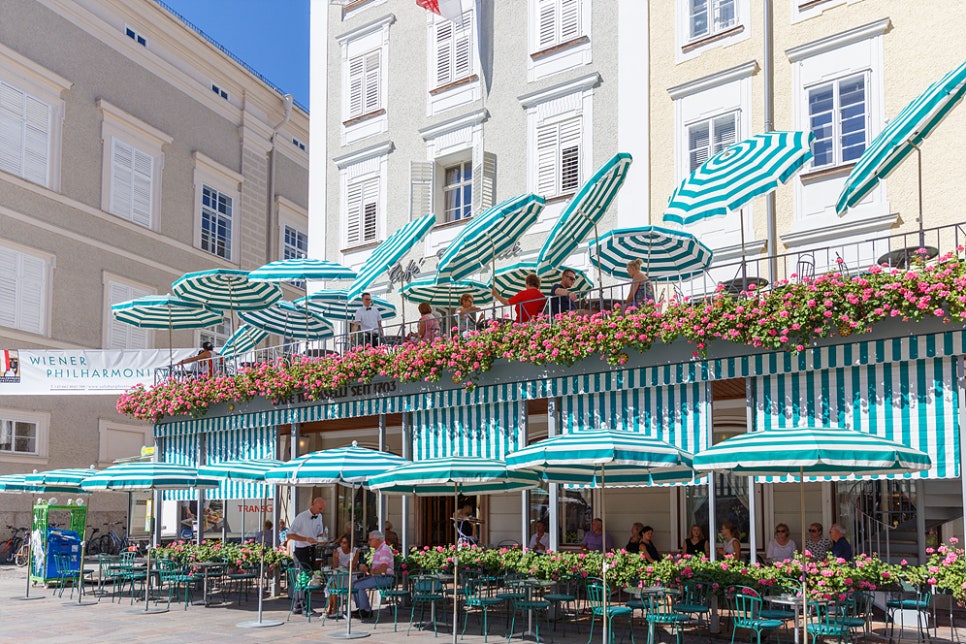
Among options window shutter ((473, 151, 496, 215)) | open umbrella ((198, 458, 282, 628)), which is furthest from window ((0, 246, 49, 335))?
open umbrella ((198, 458, 282, 628))

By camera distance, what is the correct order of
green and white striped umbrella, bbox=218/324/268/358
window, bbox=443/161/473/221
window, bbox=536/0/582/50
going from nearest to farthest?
1. window, bbox=536/0/582/50
2. window, bbox=443/161/473/221
3. green and white striped umbrella, bbox=218/324/268/358

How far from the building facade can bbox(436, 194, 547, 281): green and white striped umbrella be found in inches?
648

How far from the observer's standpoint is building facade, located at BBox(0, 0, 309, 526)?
28.4m

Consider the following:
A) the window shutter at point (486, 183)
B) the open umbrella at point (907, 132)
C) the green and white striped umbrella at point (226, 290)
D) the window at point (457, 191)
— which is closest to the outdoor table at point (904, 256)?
the open umbrella at point (907, 132)

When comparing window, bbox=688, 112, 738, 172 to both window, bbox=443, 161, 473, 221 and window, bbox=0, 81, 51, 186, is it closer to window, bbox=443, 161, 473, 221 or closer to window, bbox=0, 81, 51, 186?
window, bbox=443, 161, 473, 221

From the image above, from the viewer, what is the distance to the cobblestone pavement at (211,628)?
13078 millimetres

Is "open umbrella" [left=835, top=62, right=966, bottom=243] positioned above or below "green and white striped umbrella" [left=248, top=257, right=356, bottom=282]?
above

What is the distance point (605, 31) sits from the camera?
2014 centimetres

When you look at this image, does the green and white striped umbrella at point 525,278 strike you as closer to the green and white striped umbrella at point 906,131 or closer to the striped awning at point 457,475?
the striped awning at point 457,475

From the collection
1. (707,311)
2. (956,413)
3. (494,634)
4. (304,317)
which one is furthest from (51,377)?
(956,413)

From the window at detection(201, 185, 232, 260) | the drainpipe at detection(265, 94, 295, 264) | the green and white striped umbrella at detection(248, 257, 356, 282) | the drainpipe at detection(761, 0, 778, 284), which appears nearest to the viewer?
the drainpipe at detection(761, 0, 778, 284)

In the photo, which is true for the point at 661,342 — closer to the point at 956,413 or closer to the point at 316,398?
the point at 956,413

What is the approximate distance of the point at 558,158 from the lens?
20656mm

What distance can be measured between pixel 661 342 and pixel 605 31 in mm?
8428
